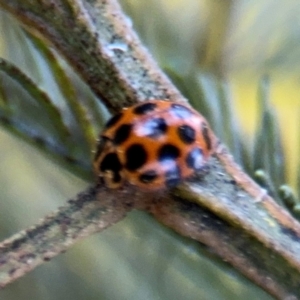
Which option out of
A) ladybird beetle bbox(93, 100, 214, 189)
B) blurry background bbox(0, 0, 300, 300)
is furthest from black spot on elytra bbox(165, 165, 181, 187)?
blurry background bbox(0, 0, 300, 300)

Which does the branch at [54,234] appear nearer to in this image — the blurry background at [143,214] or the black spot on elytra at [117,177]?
the black spot on elytra at [117,177]

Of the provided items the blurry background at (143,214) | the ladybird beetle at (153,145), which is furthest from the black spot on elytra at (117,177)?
the blurry background at (143,214)

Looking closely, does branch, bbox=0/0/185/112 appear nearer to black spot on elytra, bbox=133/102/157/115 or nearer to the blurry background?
black spot on elytra, bbox=133/102/157/115

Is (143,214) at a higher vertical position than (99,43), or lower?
lower

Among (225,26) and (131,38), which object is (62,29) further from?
(225,26)

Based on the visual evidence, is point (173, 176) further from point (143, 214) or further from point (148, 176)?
point (143, 214)

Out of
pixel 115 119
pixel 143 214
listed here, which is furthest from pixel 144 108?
pixel 143 214
